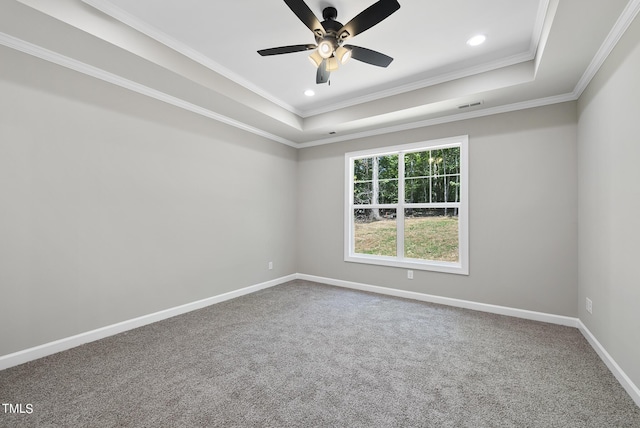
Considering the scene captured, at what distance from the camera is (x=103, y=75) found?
262 centimetres

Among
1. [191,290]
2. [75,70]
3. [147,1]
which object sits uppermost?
[147,1]

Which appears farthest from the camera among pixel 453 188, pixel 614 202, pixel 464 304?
pixel 453 188

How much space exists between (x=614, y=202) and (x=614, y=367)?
4.10 ft

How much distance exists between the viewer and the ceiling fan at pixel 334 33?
1842 millimetres

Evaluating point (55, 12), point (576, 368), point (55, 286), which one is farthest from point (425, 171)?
point (55, 286)

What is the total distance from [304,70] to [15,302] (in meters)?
3.37

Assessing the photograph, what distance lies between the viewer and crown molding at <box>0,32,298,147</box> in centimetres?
215

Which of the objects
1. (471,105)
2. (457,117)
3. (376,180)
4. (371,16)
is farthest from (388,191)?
(371,16)

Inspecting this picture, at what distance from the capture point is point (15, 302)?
2156 millimetres

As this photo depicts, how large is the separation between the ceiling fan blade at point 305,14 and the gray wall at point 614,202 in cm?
212

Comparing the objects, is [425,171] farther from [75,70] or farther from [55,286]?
[55,286]

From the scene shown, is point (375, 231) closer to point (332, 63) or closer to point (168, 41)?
point (332, 63)

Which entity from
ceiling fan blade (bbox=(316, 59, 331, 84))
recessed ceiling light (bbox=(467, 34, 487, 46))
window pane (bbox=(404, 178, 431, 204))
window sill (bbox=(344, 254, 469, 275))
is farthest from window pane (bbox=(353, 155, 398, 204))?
ceiling fan blade (bbox=(316, 59, 331, 84))

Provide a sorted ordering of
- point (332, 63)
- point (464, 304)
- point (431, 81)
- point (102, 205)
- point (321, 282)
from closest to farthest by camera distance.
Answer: point (332, 63), point (102, 205), point (431, 81), point (464, 304), point (321, 282)
